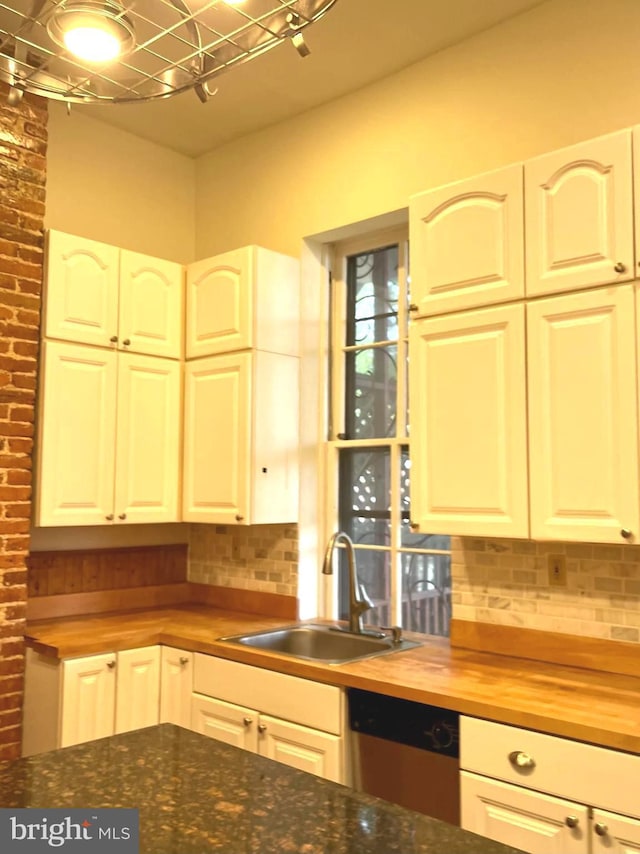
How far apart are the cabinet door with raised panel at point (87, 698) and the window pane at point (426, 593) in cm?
118

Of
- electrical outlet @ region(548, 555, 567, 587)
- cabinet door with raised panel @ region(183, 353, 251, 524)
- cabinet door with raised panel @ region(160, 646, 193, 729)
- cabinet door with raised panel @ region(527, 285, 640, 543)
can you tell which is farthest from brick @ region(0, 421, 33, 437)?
electrical outlet @ region(548, 555, 567, 587)

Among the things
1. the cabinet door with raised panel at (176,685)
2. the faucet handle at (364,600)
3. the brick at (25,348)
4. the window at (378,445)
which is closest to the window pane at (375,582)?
the window at (378,445)

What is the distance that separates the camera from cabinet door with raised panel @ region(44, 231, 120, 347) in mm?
2986

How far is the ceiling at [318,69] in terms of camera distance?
8.93ft

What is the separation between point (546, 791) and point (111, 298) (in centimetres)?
244

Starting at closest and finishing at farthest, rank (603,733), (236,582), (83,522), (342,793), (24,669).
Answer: (342,793), (603,733), (24,669), (83,522), (236,582)

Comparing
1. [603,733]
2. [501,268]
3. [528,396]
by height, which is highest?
[501,268]

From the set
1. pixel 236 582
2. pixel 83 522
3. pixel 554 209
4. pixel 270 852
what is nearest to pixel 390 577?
pixel 236 582

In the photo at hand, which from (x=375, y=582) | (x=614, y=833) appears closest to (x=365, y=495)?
(x=375, y=582)

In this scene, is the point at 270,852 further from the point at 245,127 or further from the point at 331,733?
the point at 245,127

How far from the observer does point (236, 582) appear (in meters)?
3.57

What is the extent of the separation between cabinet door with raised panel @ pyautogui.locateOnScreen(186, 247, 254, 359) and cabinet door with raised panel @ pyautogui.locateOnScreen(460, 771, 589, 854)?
193 cm

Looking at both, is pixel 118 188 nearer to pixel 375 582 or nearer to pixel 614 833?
pixel 375 582

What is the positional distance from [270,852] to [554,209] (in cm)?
191
